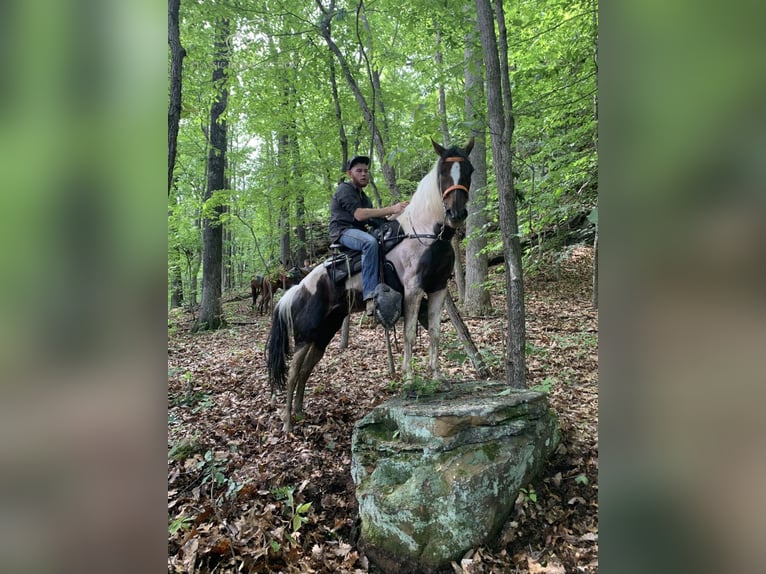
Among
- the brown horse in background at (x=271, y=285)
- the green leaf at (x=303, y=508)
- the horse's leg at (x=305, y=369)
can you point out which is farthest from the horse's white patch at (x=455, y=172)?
the brown horse in background at (x=271, y=285)

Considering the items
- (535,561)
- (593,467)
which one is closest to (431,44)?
(593,467)

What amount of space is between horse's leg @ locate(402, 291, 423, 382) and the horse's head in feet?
3.02

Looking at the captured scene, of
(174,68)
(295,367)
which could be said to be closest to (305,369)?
(295,367)

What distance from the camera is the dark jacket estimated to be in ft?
15.8

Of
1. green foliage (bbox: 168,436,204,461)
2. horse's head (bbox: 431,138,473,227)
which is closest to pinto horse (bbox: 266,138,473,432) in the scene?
horse's head (bbox: 431,138,473,227)

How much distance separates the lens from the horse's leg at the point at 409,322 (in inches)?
173

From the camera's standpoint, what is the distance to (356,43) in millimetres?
7402

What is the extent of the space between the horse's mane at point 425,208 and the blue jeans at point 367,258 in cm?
41

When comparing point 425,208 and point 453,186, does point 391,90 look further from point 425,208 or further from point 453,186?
point 453,186

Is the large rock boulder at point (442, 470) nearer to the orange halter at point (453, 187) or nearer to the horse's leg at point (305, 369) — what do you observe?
the horse's leg at point (305, 369)

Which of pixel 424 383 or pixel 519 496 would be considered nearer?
pixel 519 496

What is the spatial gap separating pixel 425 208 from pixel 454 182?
466mm
